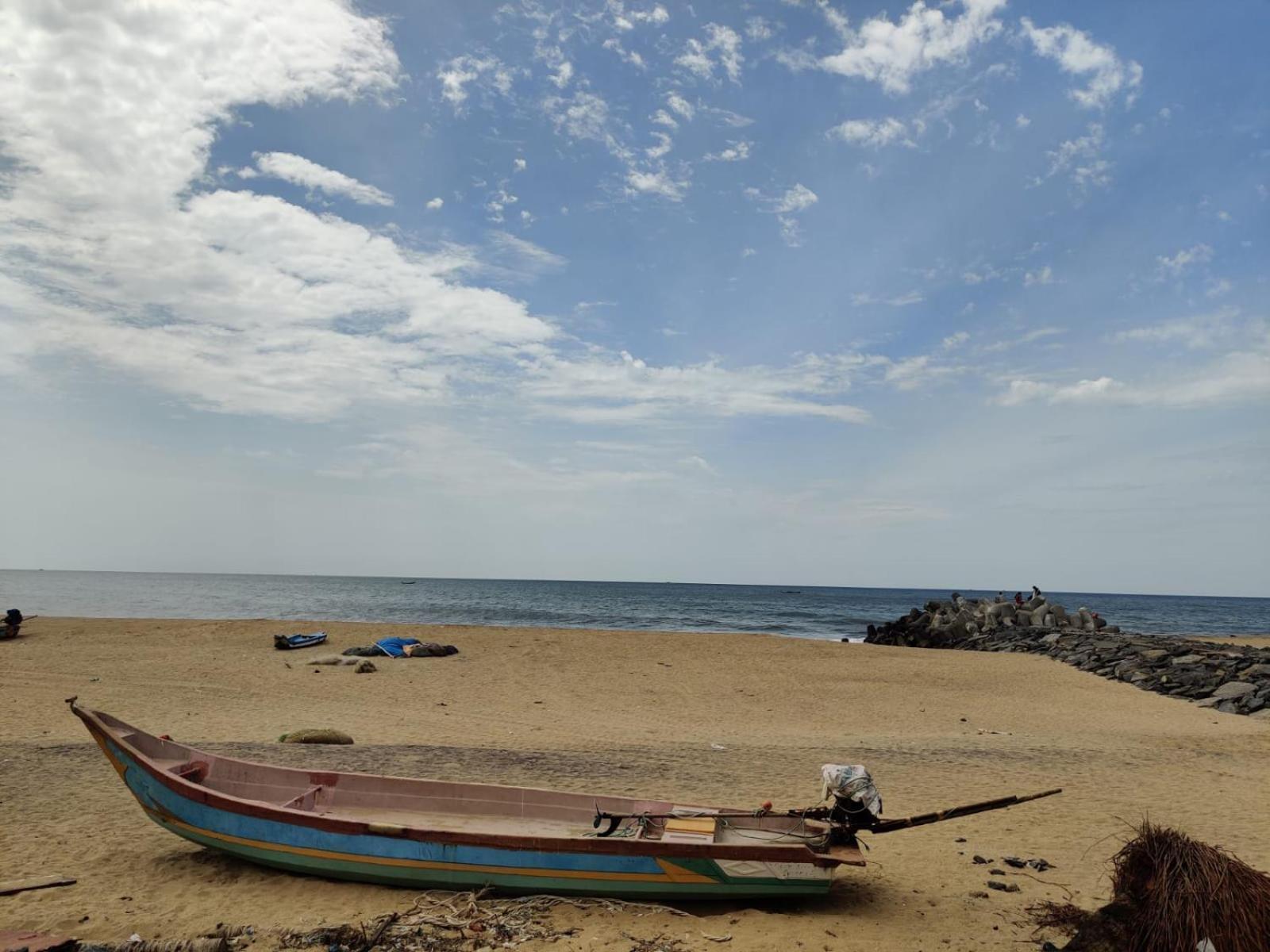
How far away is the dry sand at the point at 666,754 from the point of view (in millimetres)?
6258

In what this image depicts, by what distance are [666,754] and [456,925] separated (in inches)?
246

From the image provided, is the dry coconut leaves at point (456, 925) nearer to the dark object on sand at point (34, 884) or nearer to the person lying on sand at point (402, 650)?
the dark object on sand at point (34, 884)

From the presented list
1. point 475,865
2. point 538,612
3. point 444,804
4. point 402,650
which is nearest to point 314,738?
point 444,804

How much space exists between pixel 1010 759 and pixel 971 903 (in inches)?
250

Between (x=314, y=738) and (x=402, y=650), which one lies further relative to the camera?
(x=402, y=650)

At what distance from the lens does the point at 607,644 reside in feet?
92.0

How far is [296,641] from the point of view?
24.2 metres

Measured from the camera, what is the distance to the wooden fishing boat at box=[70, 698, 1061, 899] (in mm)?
6113

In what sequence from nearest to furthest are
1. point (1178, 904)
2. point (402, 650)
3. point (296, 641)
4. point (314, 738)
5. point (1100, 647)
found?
point (1178, 904)
point (314, 738)
point (402, 650)
point (296, 641)
point (1100, 647)

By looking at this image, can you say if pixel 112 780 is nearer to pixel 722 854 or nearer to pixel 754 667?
pixel 722 854

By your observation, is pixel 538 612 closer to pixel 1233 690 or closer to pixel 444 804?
pixel 1233 690

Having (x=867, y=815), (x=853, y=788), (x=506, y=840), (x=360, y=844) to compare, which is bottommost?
(x=360, y=844)

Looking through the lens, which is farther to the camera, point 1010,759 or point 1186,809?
point 1010,759

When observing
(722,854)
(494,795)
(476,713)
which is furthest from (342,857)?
(476,713)
